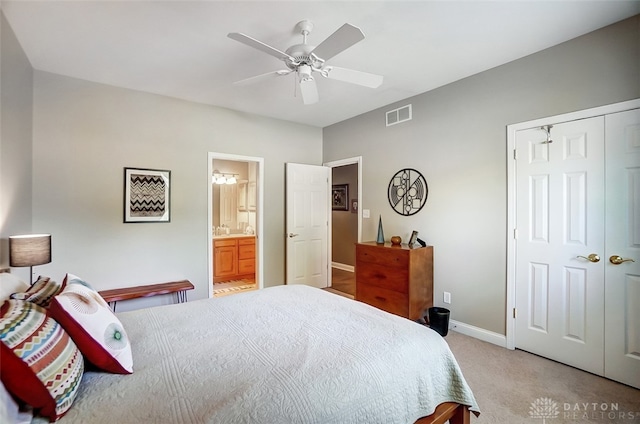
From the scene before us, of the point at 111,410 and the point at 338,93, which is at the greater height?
the point at 338,93

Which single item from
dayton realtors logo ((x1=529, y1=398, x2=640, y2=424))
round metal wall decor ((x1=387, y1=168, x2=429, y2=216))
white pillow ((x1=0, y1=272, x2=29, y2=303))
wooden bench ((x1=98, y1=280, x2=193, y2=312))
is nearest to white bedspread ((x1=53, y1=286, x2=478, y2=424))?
white pillow ((x1=0, y1=272, x2=29, y2=303))

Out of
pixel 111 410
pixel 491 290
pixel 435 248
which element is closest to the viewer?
pixel 111 410

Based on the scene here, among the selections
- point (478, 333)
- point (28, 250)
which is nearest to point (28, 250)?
point (28, 250)

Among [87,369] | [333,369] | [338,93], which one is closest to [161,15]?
[338,93]

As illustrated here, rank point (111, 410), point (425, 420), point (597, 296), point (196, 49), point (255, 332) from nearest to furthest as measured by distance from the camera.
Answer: point (111, 410)
point (425, 420)
point (255, 332)
point (597, 296)
point (196, 49)

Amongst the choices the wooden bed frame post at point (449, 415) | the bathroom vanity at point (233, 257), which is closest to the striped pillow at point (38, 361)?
the wooden bed frame post at point (449, 415)

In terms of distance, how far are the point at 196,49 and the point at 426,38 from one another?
1.95 m

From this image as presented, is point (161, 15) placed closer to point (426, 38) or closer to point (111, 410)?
point (426, 38)

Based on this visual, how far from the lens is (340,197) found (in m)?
6.89

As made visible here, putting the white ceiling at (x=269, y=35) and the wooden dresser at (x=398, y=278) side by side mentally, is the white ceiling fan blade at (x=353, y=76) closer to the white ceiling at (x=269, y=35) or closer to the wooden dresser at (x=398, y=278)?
the white ceiling at (x=269, y=35)

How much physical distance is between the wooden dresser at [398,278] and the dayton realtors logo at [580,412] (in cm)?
128

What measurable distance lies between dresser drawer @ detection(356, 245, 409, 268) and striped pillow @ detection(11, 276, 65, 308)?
2.80m

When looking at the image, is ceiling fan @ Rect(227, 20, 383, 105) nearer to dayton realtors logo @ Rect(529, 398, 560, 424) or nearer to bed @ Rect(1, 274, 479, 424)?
bed @ Rect(1, 274, 479, 424)

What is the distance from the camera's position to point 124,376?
1.16 metres
